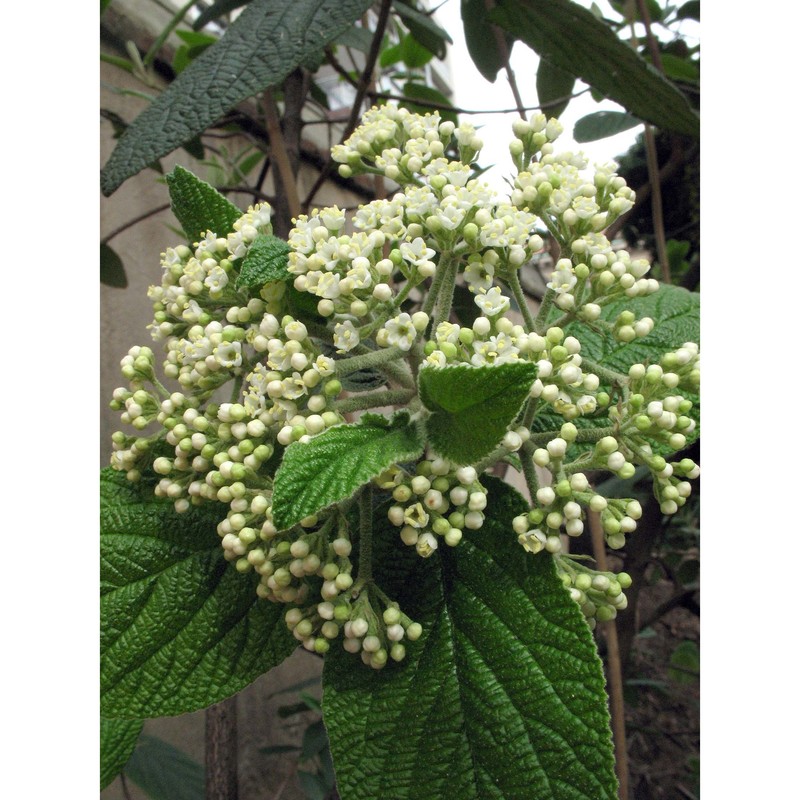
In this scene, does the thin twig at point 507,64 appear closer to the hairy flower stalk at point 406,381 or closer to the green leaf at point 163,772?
the hairy flower stalk at point 406,381

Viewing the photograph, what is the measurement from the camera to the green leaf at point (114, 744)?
56 cm

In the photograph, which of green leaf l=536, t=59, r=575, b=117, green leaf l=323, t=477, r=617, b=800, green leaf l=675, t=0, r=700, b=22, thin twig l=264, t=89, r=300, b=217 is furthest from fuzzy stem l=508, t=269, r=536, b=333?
green leaf l=675, t=0, r=700, b=22

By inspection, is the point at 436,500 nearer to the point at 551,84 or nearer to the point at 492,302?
the point at 492,302

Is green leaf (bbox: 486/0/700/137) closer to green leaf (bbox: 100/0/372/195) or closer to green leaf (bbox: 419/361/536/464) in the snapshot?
green leaf (bbox: 100/0/372/195)

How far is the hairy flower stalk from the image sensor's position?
36 centimetres

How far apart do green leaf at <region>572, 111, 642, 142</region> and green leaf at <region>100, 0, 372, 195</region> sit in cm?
43

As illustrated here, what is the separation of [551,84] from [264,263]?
62cm

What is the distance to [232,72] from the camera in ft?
1.70

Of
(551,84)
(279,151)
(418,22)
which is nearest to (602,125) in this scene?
(551,84)

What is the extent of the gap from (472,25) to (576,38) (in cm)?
23

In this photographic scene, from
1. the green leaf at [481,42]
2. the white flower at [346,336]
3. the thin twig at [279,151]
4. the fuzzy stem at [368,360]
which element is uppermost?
the green leaf at [481,42]

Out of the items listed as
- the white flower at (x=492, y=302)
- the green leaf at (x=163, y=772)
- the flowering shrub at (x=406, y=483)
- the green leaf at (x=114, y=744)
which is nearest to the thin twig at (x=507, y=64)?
the flowering shrub at (x=406, y=483)

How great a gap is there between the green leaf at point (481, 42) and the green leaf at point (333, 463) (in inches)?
25.0

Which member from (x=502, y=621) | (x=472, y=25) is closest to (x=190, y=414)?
(x=502, y=621)
